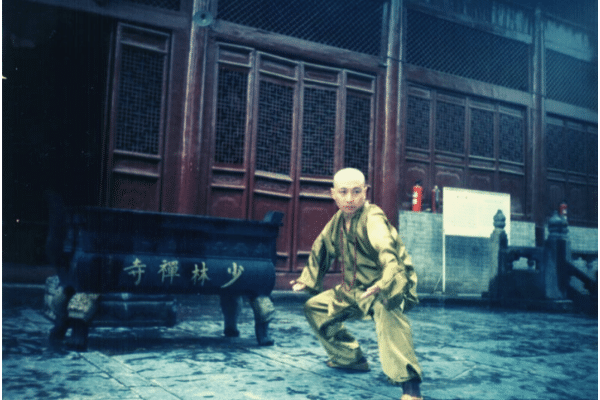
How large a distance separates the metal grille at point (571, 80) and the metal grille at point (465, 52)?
1.84 ft

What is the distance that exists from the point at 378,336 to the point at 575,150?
9.35 metres

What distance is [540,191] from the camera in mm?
9930

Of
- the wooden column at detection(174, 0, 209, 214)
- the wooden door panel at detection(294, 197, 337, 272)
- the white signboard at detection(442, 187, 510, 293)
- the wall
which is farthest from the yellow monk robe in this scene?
the white signboard at detection(442, 187, 510, 293)

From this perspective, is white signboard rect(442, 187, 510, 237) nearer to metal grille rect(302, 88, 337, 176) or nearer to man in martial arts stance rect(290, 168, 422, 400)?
metal grille rect(302, 88, 337, 176)

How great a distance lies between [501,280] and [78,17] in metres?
6.81

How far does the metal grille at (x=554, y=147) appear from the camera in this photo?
1016cm

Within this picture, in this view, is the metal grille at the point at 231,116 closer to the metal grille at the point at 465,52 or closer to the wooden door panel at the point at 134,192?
the wooden door panel at the point at 134,192

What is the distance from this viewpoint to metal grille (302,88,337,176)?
7.90 metres

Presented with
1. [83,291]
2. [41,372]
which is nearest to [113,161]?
[83,291]

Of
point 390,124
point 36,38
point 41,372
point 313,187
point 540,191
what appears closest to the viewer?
point 41,372

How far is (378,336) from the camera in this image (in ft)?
9.11

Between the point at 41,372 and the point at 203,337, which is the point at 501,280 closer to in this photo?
the point at 203,337

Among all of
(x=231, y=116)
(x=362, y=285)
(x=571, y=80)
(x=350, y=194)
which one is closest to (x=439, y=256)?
(x=231, y=116)

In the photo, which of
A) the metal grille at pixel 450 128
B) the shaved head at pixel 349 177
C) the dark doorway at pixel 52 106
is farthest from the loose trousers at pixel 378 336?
the metal grille at pixel 450 128
